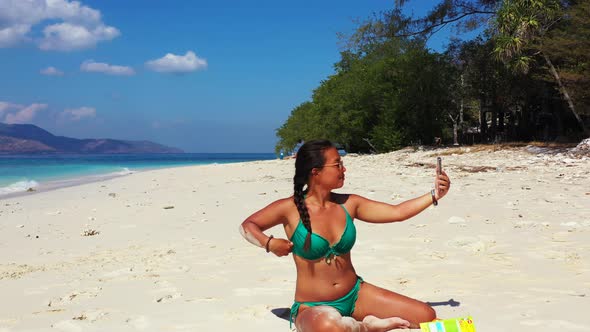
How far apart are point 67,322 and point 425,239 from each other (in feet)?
14.2

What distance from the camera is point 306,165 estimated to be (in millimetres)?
3559

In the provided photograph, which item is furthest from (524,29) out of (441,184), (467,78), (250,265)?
(441,184)

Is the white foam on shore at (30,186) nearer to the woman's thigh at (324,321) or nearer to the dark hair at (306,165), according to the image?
the dark hair at (306,165)

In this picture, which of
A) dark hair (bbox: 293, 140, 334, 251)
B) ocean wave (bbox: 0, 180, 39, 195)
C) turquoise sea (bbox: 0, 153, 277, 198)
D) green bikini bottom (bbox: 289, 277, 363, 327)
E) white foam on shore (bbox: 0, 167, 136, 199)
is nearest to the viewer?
dark hair (bbox: 293, 140, 334, 251)

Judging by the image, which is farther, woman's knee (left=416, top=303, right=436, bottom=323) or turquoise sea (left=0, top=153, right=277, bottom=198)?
turquoise sea (left=0, top=153, right=277, bottom=198)

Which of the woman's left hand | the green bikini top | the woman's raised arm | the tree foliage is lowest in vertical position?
the green bikini top

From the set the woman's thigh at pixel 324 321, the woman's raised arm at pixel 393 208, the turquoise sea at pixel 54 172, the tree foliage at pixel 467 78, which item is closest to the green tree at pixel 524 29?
the tree foliage at pixel 467 78

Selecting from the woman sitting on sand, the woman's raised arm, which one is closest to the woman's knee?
the woman sitting on sand

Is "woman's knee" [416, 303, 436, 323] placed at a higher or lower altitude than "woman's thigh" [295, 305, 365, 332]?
lower

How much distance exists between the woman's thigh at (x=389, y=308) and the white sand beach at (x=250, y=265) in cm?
48

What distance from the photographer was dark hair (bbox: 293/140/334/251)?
3482mm

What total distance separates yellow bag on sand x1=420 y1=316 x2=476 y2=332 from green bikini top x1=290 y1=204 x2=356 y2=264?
698 millimetres

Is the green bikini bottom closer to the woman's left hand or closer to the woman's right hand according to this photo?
the woman's right hand

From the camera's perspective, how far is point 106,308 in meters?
4.53
